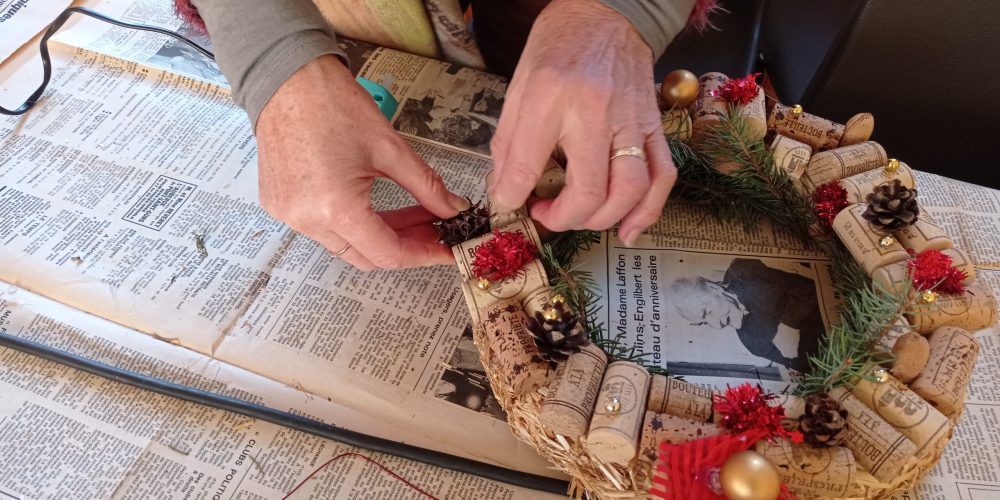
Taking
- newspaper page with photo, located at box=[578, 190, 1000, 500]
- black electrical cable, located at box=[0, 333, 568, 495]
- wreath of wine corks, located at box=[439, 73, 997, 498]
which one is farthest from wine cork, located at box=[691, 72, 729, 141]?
black electrical cable, located at box=[0, 333, 568, 495]

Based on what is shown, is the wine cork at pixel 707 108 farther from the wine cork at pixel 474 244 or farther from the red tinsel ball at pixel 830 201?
the wine cork at pixel 474 244

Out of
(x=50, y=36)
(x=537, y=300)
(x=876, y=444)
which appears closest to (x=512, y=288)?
(x=537, y=300)

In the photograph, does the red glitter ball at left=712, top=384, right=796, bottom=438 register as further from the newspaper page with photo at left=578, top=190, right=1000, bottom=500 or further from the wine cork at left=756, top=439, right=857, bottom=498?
the newspaper page with photo at left=578, top=190, right=1000, bottom=500

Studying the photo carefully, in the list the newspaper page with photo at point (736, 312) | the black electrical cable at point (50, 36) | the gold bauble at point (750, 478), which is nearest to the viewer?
the gold bauble at point (750, 478)

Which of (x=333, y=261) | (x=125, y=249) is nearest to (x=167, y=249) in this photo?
(x=125, y=249)

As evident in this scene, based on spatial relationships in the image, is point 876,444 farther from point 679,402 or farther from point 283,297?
point 283,297

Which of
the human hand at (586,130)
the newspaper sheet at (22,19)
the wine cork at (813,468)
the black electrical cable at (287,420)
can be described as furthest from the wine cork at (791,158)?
the newspaper sheet at (22,19)
